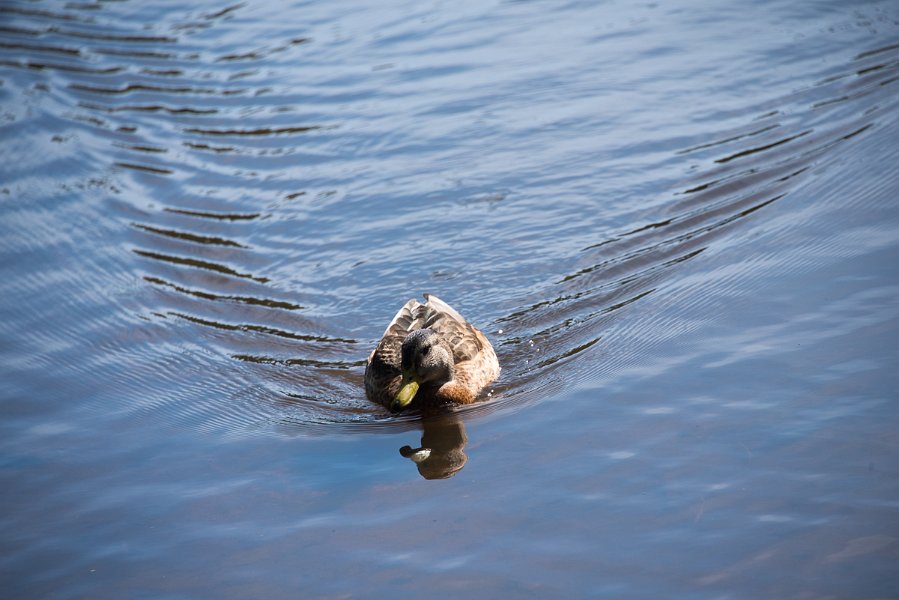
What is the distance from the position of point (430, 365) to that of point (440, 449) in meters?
0.85

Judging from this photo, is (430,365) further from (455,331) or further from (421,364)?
(455,331)

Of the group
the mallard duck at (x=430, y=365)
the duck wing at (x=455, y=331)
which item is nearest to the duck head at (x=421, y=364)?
the mallard duck at (x=430, y=365)

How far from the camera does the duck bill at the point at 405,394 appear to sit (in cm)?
745

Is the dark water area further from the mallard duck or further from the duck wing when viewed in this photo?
the duck wing

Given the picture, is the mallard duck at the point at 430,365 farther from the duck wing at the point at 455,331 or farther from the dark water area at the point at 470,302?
the dark water area at the point at 470,302

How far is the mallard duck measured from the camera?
7.58 metres

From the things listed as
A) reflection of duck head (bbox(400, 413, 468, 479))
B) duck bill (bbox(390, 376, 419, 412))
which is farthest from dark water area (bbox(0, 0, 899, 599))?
duck bill (bbox(390, 376, 419, 412))

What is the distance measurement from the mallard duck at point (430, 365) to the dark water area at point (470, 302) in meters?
0.22

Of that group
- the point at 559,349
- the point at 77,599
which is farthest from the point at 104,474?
the point at 559,349

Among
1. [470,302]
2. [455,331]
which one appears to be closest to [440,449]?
[455,331]

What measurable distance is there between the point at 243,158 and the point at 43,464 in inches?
231

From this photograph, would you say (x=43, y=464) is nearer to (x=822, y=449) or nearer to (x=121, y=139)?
(x=822, y=449)

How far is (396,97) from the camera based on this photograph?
13133mm

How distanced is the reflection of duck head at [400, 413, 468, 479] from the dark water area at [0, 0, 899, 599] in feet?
0.14
